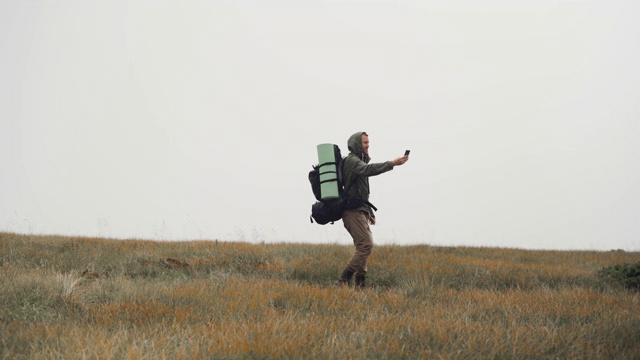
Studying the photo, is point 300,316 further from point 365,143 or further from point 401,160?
point 365,143

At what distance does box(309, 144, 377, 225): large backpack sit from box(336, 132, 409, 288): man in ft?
0.27

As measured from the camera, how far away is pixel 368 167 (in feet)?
24.3

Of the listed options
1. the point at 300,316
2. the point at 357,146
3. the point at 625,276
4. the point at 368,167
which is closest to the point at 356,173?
the point at 368,167

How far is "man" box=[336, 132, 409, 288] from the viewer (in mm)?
7852

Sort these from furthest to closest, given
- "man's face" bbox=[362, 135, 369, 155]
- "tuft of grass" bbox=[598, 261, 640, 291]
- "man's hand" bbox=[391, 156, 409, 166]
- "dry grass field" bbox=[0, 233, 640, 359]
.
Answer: "tuft of grass" bbox=[598, 261, 640, 291] < "man's face" bbox=[362, 135, 369, 155] < "man's hand" bbox=[391, 156, 409, 166] < "dry grass field" bbox=[0, 233, 640, 359]

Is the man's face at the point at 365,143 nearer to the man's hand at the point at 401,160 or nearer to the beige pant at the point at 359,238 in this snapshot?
the beige pant at the point at 359,238

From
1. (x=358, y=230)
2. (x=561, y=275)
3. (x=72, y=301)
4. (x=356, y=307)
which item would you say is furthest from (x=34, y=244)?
(x=561, y=275)

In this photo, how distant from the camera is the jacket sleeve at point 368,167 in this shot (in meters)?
7.18

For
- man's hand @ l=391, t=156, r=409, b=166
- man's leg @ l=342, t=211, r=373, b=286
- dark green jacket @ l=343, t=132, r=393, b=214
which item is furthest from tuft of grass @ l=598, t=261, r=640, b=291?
man's hand @ l=391, t=156, r=409, b=166

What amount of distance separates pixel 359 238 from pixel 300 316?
2.88 meters

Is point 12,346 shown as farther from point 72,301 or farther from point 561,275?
point 561,275

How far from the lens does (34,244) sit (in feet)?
35.2

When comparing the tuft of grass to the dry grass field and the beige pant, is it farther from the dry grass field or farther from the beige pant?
the beige pant

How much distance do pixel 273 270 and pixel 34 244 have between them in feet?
19.5
